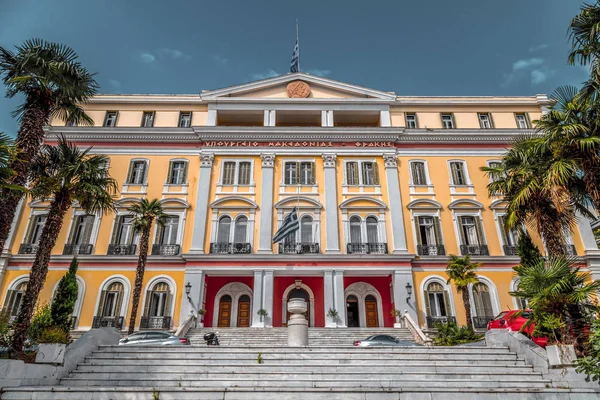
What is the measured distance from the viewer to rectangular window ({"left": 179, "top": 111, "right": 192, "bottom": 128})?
2745 centimetres

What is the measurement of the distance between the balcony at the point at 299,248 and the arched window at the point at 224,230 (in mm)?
3340

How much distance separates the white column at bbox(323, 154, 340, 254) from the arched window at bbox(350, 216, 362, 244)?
3.28ft

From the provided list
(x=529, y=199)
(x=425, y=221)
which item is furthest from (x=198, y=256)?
(x=529, y=199)

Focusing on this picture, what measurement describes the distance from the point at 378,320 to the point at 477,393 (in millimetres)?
15801

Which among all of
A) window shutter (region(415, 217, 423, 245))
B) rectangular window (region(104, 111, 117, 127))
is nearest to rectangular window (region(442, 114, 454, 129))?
window shutter (region(415, 217, 423, 245))

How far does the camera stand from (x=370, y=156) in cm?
2661

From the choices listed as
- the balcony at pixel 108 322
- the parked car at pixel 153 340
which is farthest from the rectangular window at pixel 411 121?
the balcony at pixel 108 322

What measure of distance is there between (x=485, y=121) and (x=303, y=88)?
12755 mm

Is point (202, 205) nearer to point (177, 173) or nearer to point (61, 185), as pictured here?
point (177, 173)

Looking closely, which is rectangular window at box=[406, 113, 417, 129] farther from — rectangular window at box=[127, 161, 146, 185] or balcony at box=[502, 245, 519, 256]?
rectangular window at box=[127, 161, 146, 185]

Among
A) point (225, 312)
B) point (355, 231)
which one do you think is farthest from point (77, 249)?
point (355, 231)

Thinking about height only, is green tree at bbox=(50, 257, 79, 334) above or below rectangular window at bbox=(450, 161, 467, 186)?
below

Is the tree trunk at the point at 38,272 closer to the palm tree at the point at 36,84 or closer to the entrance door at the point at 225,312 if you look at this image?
the palm tree at the point at 36,84

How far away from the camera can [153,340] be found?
50.2ft
